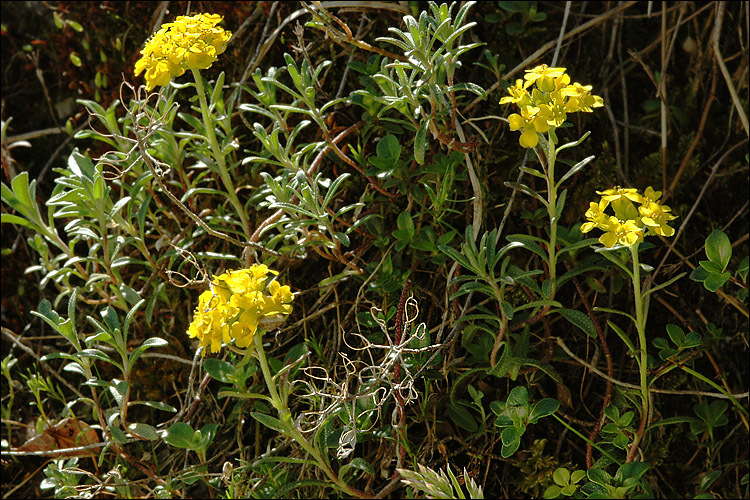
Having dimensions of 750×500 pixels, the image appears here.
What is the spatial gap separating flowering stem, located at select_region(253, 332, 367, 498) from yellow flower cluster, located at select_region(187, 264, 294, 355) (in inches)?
2.7

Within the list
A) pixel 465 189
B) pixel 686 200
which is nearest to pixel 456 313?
pixel 465 189

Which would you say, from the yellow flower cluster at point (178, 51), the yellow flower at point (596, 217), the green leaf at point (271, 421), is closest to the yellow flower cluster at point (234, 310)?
the green leaf at point (271, 421)

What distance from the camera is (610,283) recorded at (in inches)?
66.8

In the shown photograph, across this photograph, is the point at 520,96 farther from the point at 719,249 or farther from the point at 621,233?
the point at 719,249

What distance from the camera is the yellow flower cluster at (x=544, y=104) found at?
1316 mm

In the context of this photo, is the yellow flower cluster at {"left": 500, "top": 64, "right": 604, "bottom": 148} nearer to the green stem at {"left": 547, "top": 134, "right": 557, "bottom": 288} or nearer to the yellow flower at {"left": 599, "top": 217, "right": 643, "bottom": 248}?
the green stem at {"left": 547, "top": 134, "right": 557, "bottom": 288}

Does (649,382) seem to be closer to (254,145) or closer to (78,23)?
(254,145)

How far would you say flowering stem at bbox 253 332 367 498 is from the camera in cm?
134

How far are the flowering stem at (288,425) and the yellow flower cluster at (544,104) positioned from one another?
62 centimetres

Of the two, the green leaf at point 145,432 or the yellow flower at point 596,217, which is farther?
the green leaf at point 145,432

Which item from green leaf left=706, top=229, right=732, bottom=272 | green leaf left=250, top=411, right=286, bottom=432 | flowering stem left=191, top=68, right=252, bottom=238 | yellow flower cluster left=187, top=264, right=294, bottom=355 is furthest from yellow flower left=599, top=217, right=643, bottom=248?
flowering stem left=191, top=68, right=252, bottom=238

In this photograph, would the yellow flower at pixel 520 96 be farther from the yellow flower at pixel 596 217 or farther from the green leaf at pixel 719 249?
the green leaf at pixel 719 249

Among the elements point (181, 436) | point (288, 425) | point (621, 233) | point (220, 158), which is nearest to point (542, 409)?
point (621, 233)

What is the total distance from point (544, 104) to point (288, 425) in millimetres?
781
